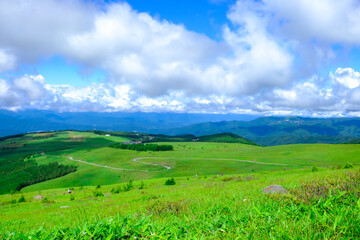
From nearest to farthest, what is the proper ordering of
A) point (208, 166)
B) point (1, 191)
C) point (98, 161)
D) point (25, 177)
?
point (208, 166) → point (1, 191) → point (25, 177) → point (98, 161)

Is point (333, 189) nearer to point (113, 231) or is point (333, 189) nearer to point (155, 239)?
point (155, 239)

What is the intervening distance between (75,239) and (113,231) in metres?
0.72

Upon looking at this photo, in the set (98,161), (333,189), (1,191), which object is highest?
(333,189)

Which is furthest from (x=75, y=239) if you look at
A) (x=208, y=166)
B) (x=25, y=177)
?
(x=25, y=177)

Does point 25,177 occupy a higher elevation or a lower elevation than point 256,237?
lower

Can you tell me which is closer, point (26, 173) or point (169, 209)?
point (169, 209)

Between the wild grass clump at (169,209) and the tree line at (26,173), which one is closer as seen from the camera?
the wild grass clump at (169,209)

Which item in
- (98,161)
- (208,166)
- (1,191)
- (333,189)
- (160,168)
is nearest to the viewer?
(333,189)

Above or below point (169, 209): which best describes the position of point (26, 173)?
below

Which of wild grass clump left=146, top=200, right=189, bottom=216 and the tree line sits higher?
wild grass clump left=146, top=200, right=189, bottom=216

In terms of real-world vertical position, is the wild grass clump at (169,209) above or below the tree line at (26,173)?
above

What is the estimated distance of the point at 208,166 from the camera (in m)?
96.0

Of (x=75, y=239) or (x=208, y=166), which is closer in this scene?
(x=75, y=239)

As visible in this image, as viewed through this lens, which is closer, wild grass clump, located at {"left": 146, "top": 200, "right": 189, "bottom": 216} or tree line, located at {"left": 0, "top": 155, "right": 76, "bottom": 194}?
wild grass clump, located at {"left": 146, "top": 200, "right": 189, "bottom": 216}
